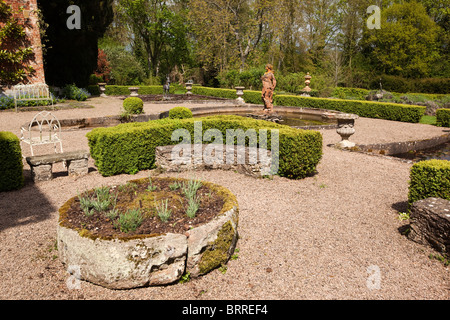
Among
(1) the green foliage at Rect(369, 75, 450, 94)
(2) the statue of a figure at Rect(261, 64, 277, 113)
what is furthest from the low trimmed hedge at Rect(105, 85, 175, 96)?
(1) the green foliage at Rect(369, 75, 450, 94)

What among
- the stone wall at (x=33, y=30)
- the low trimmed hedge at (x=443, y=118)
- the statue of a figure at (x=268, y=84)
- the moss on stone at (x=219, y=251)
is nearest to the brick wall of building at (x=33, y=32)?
the stone wall at (x=33, y=30)

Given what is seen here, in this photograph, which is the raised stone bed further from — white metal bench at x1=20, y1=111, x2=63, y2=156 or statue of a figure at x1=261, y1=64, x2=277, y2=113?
statue of a figure at x1=261, y1=64, x2=277, y2=113

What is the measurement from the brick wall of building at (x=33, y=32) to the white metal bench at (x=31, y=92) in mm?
507

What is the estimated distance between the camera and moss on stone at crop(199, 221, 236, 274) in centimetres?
331

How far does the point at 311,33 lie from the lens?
33375mm

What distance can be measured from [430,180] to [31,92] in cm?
1771

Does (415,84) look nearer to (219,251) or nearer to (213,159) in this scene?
(213,159)

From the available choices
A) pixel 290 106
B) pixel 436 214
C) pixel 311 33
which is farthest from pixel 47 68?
pixel 311 33

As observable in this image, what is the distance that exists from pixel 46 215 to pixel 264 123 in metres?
4.88

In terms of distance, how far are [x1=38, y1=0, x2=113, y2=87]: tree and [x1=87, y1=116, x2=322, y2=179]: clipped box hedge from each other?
15.4m

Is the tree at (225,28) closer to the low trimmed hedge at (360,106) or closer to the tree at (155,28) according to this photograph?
the tree at (155,28)

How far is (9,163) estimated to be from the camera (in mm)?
5574
